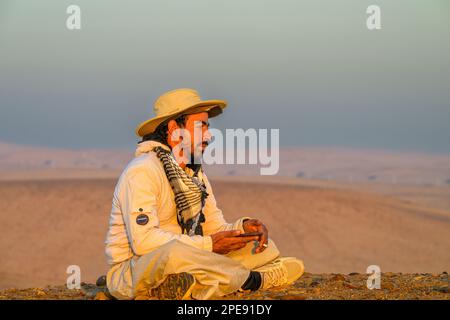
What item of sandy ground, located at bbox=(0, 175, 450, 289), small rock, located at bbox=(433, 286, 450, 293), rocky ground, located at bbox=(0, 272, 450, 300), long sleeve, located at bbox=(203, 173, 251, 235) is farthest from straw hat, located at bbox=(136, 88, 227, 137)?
sandy ground, located at bbox=(0, 175, 450, 289)

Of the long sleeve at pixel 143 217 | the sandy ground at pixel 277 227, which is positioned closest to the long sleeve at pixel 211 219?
the long sleeve at pixel 143 217

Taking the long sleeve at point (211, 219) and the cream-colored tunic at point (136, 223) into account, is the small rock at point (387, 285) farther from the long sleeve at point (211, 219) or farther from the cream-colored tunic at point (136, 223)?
the cream-colored tunic at point (136, 223)

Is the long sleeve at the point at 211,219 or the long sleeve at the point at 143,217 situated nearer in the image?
the long sleeve at the point at 143,217

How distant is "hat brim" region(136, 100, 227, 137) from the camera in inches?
358

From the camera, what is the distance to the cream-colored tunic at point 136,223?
8.70 meters

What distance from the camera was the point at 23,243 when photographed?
3136 cm

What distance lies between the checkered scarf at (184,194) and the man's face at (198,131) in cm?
24

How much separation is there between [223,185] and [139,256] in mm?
30414

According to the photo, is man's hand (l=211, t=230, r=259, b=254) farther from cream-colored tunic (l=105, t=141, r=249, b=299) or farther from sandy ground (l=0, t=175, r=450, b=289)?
sandy ground (l=0, t=175, r=450, b=289)

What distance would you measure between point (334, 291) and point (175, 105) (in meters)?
2.35

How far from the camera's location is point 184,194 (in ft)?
29.9

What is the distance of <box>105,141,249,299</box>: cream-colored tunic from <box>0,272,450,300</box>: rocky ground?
0.45 m
